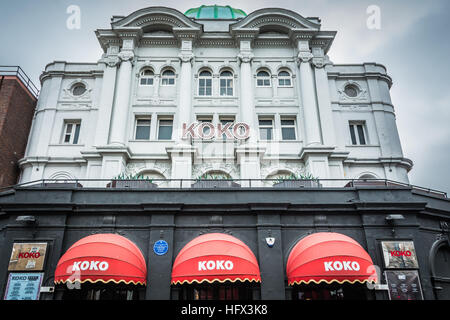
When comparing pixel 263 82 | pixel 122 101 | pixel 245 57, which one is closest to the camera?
pixel 122 101

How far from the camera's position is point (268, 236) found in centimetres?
1295

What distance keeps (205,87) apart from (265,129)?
17.6ft

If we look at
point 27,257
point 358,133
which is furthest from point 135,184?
point 358,133

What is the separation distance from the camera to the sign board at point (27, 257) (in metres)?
12.2

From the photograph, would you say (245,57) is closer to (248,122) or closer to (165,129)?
(248,122)

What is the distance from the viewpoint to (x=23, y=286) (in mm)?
11953

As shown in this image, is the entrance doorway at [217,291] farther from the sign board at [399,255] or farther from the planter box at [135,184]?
the sign board at [399,255]

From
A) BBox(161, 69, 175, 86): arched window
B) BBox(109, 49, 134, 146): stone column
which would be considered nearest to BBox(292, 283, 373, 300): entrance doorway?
BBox(109, 49, 134, 146): stone column

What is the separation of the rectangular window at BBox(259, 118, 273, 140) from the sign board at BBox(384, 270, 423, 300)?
1193 cm

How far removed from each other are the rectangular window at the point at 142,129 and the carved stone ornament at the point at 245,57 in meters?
7.90

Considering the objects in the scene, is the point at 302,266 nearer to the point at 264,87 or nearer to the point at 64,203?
the point at 64,203

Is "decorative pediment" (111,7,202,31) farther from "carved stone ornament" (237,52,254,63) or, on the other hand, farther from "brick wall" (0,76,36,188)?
"brick wall" (0,76,36,188)

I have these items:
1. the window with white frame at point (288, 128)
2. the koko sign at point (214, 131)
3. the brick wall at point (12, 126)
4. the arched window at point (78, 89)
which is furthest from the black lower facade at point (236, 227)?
the arched window at point (78, 89)
